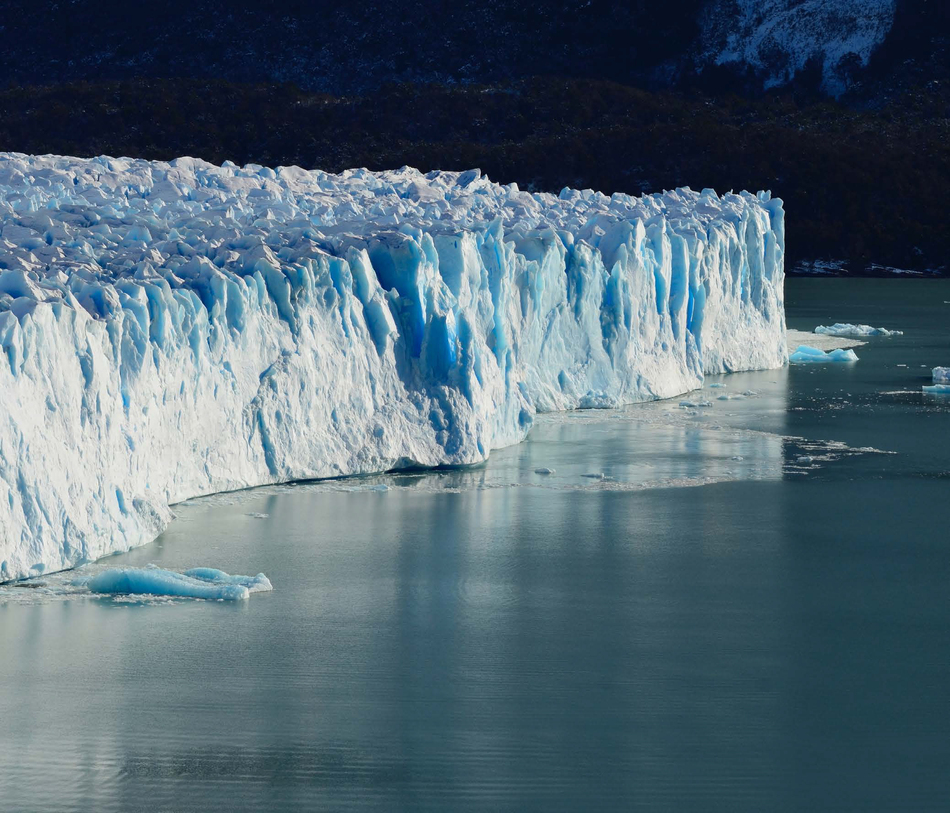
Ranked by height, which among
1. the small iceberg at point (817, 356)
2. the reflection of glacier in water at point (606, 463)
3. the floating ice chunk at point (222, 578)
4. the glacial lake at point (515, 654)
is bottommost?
the glacial lake at point (515, 654)

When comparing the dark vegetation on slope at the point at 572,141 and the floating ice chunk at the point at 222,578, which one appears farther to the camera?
the dark vegetation on slope at the point at 572,141

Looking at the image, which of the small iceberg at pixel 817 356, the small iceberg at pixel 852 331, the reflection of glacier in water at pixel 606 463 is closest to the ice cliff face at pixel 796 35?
the small iceberg at pixel 852 331

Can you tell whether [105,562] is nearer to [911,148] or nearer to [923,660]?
[923,660]

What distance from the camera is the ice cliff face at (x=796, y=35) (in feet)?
160

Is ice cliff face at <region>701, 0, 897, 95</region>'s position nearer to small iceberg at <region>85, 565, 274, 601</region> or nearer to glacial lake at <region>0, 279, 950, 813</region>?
glacial lake at <region>0, 279, 950, 813</region>

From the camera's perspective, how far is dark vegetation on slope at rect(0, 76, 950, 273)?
3619 centimetres

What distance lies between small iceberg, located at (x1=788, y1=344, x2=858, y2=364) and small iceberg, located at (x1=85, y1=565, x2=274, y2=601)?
11.6 m

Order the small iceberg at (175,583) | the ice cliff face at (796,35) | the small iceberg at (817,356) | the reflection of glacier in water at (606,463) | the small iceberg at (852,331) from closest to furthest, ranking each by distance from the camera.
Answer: the small iceberg at (175,583), the reflection of glacier in water at (606,463), the small iceberg at (817,356), the small iceberg at (852,331), the ice cliff face at (796,35)

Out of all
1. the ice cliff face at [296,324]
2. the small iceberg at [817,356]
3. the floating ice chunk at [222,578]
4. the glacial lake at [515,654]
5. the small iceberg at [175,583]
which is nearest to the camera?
the glacial lake at [515,654]

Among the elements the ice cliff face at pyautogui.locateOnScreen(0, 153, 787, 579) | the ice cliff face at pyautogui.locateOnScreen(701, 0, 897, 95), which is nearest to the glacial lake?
the ice cliff face at pyautogui.locateOnScreen(0, 153, 787, 579)

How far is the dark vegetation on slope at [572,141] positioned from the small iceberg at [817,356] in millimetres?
17456

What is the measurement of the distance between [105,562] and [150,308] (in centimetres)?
159

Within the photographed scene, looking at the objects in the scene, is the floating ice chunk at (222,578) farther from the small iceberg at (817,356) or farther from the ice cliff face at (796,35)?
the ice cliff face at (796,35)

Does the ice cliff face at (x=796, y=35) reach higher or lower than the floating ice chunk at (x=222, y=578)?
higher
